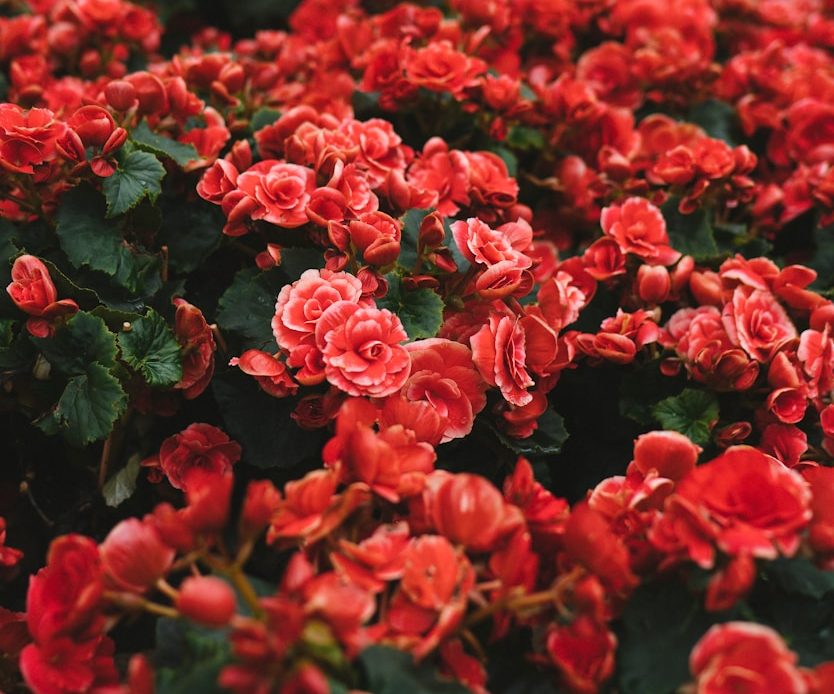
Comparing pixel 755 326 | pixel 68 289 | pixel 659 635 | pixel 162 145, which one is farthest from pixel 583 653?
pixel 162 145

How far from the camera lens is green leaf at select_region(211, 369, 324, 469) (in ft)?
3.78

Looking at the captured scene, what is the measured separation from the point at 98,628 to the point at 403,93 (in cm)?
103

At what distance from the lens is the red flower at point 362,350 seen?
1.01 meters

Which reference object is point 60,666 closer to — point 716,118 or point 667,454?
point 667,454

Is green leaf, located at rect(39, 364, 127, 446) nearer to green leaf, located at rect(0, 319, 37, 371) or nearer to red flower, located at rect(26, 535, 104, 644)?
green leaf, located at rect(0, 319, 37, 371)

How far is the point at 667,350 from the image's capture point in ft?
4.29

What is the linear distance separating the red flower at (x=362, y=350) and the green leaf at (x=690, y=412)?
421mm

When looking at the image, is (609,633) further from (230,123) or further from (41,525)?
(230,123)

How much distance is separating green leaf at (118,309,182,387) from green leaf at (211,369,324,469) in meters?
0.07

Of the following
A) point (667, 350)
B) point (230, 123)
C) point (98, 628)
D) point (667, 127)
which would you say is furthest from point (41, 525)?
point (667, 127)

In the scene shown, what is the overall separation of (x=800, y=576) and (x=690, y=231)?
30.1 inches

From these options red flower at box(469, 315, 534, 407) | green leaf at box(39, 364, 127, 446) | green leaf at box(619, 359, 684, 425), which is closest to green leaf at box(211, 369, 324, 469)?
green leaf at box(39, 364, 127, 446)

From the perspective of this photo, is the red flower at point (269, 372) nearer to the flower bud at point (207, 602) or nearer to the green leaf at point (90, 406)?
the green leaf at point (90, 406)

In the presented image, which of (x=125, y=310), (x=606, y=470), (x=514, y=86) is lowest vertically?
(x=606, y=470)
